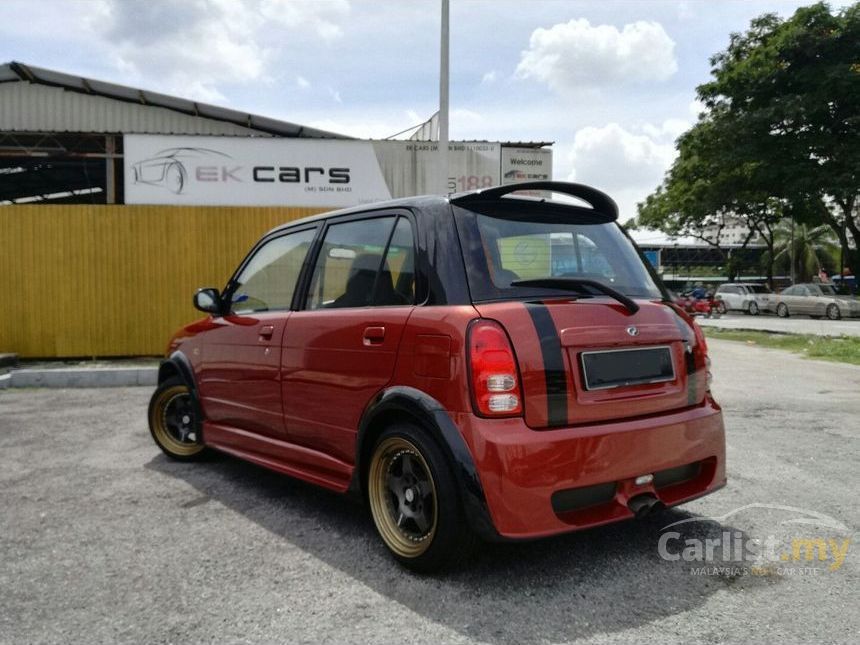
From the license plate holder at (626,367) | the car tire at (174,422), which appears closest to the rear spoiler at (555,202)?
the license plate holder at (626,367)

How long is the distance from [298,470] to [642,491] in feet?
6.03

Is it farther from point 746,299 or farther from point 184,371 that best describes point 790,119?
point 184,371

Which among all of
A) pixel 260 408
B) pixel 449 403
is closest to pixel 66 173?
pixel 260 408

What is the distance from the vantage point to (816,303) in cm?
2784

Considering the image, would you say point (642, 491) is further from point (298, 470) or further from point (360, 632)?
point (298, 470)

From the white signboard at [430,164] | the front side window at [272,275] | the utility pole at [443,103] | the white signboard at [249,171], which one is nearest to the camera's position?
the front side window at [272,275]

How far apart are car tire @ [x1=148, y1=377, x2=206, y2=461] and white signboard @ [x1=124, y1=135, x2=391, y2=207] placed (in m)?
9.20

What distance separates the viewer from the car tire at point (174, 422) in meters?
A: 5.20

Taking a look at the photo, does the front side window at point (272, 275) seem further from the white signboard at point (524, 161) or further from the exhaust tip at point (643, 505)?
the white signboard at point (524, 161)

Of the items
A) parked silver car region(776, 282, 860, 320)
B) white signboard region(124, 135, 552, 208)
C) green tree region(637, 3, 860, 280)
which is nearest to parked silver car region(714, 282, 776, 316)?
parked silver car region(776, 282, 860, 320)

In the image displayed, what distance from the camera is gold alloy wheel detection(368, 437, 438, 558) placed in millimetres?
3021

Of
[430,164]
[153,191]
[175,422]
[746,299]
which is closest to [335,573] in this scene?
[175,422]

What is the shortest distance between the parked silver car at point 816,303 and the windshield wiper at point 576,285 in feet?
92.6

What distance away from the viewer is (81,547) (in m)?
3.43
